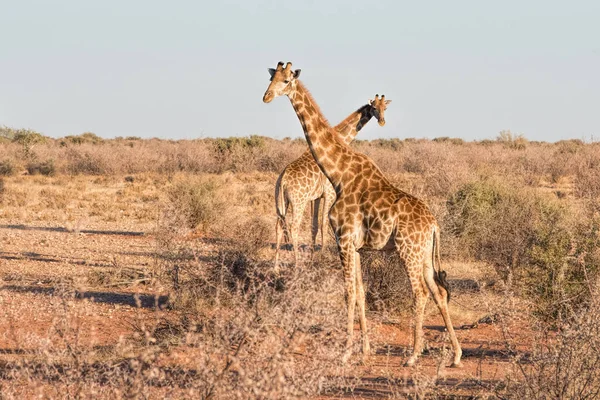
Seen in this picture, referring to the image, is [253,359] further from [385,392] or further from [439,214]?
[439,214]

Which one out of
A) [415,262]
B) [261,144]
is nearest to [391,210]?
[415,262]

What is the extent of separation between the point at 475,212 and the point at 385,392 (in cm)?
968

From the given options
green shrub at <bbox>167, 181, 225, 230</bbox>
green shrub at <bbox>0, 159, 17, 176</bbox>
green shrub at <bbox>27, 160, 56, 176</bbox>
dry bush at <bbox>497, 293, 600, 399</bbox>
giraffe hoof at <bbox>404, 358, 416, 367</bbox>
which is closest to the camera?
→ dry bush at <bbox>497, 293, 600, 399</bbox>

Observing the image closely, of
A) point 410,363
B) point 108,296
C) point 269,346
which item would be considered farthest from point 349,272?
point 108,296

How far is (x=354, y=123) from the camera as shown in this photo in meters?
13.6

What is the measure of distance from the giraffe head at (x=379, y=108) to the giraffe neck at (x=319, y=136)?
12.3 feet

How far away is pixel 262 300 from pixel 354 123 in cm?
810

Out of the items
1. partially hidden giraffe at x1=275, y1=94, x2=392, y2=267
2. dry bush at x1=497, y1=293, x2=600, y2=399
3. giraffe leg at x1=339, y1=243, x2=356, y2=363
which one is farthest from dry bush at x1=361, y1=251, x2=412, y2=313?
dry bush at x1=497, y1=293, x2=600, y2=399

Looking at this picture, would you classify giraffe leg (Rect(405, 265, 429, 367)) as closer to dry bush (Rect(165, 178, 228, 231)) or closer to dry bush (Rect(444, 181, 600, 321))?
dry bush (Rect(444, 181, 600, 321))

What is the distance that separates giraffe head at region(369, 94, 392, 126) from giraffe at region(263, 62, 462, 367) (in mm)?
3815

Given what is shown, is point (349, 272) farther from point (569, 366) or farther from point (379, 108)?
point (379, 108)

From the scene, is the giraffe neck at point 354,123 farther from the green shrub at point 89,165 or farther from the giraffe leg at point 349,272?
the green shrub at point 89,165

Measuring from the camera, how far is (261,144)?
1668 inches

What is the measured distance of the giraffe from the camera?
8.85 metres
